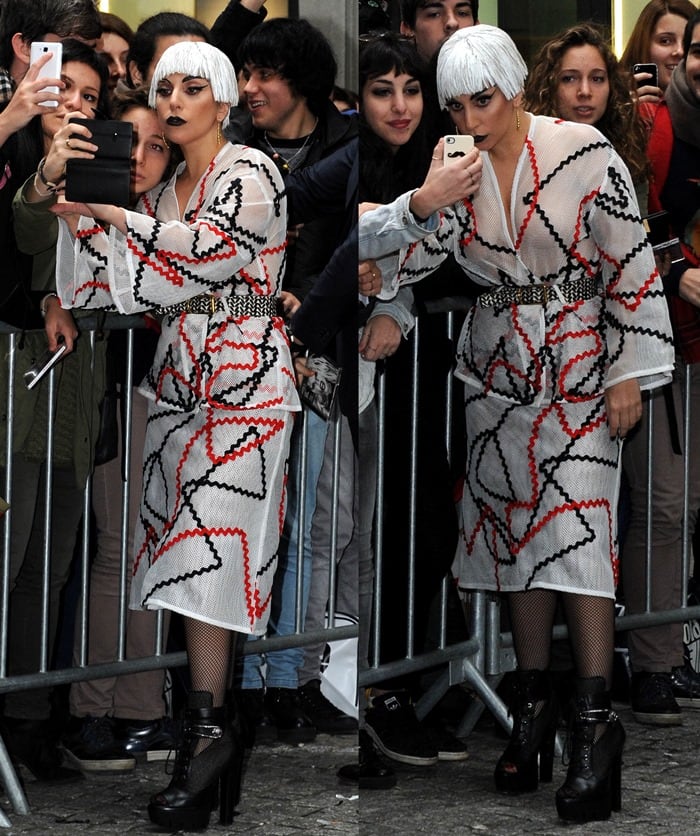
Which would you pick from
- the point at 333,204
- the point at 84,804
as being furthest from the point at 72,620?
the point at 333,204

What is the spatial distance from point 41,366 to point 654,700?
133 cm

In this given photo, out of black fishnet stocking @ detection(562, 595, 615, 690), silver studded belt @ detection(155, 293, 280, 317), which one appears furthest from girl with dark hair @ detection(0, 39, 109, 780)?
black fishnet stocking @ detection(562, 595, 615, 690)

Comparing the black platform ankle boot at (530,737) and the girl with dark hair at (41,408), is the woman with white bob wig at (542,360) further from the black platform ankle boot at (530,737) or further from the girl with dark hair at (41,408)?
the girl with dark hair at (41,408)

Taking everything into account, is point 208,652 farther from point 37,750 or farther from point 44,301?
point 44,301

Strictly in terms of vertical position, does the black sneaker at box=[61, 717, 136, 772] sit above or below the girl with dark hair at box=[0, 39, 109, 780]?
below

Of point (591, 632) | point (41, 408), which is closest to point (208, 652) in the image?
point (41, 408)

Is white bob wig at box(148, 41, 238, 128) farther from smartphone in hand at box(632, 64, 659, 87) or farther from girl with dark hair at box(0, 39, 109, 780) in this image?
smartphone in hand at box(632, 64, 659, 87)

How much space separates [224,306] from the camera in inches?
113

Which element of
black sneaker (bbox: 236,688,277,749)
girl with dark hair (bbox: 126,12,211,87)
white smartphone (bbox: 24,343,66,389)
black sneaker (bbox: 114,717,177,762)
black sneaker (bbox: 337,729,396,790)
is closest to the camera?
black sneaker (bbox: 337,729,396,790)

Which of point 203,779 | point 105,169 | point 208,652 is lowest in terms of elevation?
point 203,779

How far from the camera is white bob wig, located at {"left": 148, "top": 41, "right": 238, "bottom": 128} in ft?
8.61

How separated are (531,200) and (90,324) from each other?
857 mm

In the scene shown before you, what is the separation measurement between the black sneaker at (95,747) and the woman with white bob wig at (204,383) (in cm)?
29

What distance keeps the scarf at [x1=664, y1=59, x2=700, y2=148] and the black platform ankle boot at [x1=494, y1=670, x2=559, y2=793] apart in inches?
36.9
